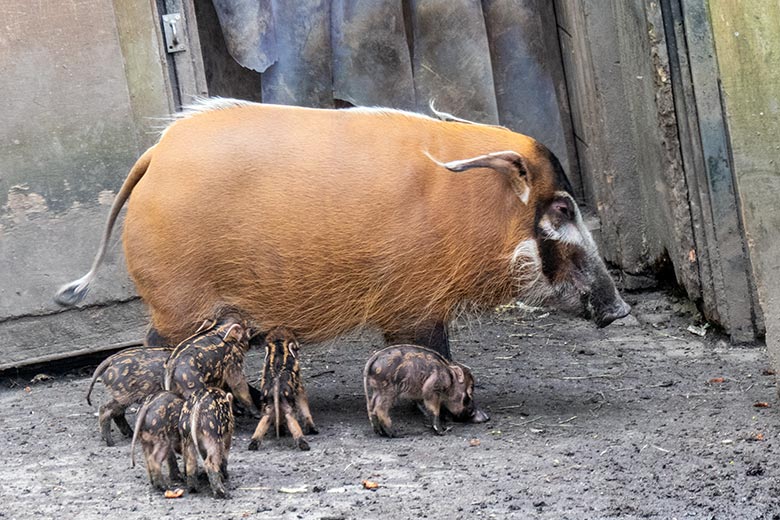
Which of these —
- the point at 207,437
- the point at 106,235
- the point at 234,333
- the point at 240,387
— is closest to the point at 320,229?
the point at 234,333

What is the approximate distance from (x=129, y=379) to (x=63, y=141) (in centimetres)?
183

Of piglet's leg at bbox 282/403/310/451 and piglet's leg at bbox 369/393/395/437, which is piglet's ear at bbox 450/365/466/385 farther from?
piglet's leg at bbox 282/403/310/451

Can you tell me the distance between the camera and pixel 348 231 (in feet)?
17.4

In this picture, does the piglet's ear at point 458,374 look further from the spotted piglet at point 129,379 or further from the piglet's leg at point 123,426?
the piglet's leg at point 123,426

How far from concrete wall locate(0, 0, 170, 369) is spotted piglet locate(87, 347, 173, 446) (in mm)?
1497

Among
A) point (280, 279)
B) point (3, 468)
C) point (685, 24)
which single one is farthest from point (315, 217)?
point (685, 24)

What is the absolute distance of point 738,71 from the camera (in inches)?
188

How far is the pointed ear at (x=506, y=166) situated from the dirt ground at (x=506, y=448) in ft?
3.18

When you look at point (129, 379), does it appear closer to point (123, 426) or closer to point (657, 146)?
point (123, 426)

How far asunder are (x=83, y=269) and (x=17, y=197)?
0.50m

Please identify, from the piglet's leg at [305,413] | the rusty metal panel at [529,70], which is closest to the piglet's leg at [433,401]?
the piglet's leg at [305,413]

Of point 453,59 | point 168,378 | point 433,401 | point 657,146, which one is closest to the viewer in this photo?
point 168,378

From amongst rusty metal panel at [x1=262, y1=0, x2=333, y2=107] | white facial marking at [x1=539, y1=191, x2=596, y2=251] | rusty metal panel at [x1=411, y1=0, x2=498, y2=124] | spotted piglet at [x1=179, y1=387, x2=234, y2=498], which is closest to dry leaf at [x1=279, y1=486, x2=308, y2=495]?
spotted piglet at [x1=179, y1=387, x2=234, y2=498]

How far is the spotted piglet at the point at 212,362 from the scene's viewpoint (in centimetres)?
486
